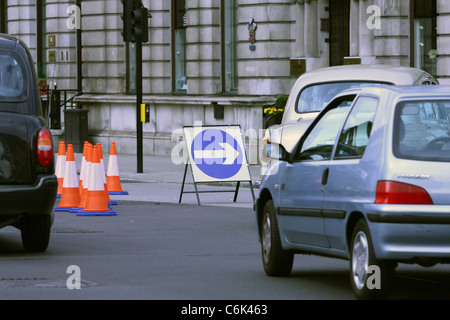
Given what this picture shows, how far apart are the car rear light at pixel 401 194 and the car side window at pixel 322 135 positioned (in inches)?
55.0

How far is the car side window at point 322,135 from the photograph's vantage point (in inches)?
402

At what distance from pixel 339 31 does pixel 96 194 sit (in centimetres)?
1233

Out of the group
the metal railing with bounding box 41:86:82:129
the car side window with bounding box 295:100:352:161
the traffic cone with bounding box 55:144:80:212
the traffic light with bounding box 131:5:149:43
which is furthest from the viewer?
the metal railing with bounding box 41:86:82:129

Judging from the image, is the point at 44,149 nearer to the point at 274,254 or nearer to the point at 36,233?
the point at 36,233

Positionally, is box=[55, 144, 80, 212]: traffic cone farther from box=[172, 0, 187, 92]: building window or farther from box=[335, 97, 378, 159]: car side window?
box=[172, 0, 187, 92]: building window

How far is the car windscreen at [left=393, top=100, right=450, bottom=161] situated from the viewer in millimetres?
8867

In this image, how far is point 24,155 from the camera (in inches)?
478

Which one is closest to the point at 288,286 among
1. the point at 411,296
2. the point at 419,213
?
the point at 411,296

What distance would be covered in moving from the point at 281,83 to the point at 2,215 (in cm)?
1715

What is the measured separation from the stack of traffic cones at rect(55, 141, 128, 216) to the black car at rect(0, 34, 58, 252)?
392 cm

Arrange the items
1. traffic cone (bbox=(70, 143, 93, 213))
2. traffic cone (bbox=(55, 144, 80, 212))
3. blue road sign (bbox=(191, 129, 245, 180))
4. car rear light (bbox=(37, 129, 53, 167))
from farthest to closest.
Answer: blue road sign (bbox=(191, 129, 245, 180)), traffic cone (bbox=(55, 144, 80, 212)), traffic cone (bbox=(70, 143, 93, 213)), car rear light (bbox=(37, 129, 53, 167))

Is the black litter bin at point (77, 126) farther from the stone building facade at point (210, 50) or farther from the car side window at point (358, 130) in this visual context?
the car side window at point (358, 130)

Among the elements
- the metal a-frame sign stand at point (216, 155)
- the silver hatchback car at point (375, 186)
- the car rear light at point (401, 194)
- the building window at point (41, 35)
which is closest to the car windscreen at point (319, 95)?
the metal a-frame sign stand at point (216, 155)

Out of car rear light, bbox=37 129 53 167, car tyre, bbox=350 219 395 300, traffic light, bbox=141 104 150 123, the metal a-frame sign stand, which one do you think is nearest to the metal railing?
traffic light, bbox=141 104 150 123
